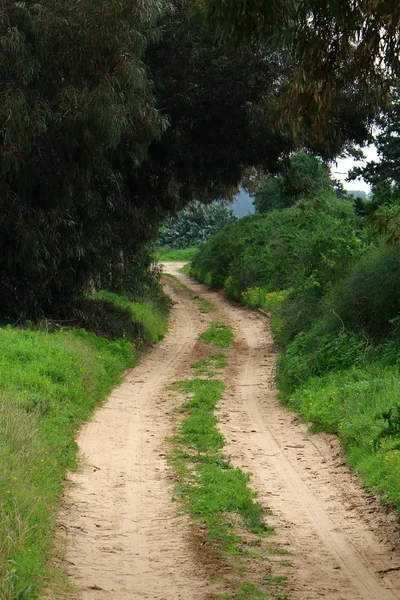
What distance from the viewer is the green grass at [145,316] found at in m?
25.9

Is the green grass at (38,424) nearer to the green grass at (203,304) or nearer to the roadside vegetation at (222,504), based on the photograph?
the roadside vegetation at (222,504)

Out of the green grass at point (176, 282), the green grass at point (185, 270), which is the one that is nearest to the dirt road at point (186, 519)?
the green grass at point (176, 282)

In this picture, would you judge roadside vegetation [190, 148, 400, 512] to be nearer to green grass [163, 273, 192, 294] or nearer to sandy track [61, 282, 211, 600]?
sandy track [61, 282, 211, 600]

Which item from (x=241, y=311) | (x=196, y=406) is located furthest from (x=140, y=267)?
(x=196, y=406)

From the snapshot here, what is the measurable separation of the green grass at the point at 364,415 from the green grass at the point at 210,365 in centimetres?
367

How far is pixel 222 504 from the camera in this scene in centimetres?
930

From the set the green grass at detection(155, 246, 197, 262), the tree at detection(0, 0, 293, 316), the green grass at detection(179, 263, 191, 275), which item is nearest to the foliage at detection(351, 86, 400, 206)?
the tree at detection(0, 0, 293, 316)

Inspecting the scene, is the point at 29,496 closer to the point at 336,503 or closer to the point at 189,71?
the point at 336,503

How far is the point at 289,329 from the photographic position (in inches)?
872

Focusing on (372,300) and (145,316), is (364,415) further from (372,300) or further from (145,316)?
(145,316)

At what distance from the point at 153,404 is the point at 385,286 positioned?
4.78 m

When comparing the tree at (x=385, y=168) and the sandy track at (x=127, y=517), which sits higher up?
the tree at (x=385, y=168)

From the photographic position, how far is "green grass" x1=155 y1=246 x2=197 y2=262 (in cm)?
6762

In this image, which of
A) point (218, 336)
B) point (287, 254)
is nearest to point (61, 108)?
point (218, 336)
